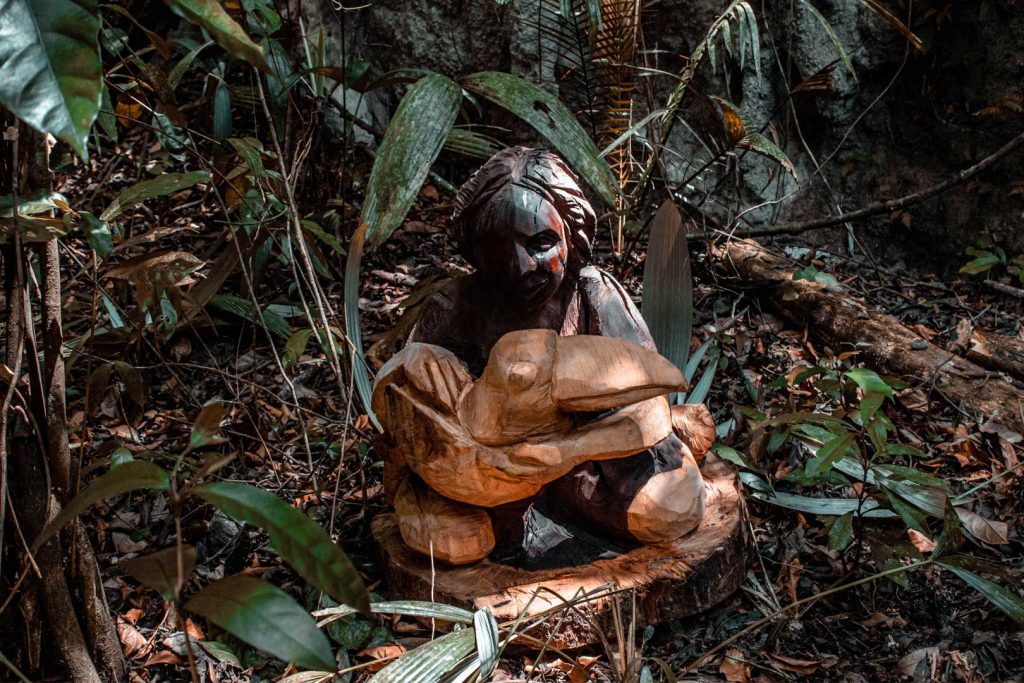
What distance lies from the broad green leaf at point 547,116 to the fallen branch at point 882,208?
1.36m

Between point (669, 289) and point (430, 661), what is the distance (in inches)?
52.2

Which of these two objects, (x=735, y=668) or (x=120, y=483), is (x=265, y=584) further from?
(x=735, y=668)

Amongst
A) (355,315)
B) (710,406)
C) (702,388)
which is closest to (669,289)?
→ (702,388)

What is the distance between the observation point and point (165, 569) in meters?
1.08

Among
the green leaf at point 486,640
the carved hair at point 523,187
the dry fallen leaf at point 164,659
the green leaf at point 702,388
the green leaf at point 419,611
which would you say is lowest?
the dry fallen leaf at point 164,659

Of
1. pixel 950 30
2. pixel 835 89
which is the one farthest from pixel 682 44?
pixel 950 30

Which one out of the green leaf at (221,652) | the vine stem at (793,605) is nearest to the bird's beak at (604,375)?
the vine stem at (793,605)

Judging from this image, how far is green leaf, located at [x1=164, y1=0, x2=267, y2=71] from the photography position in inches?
39.1

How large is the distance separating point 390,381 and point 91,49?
3.81ft

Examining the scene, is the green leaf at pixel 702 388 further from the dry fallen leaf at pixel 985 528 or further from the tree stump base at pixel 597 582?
A: the dry fallen leaf at pixel 985 528

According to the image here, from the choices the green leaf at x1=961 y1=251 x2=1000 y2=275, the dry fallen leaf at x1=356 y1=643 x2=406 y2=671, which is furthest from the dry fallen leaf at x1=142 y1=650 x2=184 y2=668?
the green leaf at x1=961 y1=251 x2=1000 y2=275

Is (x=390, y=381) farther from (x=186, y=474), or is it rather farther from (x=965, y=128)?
(x=965, y=128)

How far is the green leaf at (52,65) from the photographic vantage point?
3.06 feet

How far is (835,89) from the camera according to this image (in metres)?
3.91
